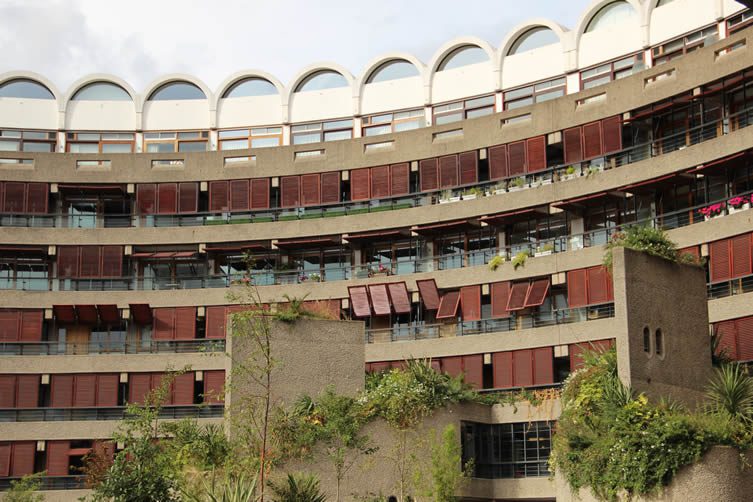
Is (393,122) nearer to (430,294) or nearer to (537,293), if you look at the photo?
(430,294)

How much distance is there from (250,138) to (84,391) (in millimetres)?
15440

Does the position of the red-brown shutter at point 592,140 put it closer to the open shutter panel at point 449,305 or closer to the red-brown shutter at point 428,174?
the red-brown shutter at point 428,174

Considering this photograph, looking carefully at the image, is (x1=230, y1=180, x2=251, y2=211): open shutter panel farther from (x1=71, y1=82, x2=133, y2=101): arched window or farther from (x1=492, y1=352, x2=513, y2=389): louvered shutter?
(x1=492, y1=352, x2=513, y2=389): louvered shutter

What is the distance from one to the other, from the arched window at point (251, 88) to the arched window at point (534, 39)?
42.1 ft

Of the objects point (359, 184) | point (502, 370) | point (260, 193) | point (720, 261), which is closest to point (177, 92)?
point (260, 193)

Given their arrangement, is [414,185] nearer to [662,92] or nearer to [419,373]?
[662,92]

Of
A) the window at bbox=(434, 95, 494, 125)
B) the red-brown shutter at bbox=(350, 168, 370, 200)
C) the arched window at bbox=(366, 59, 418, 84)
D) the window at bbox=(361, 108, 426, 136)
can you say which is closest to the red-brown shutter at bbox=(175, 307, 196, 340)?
the red-brown shutter at bbox=(350, 168, 370, 200)

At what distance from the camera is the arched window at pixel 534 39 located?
55.7m

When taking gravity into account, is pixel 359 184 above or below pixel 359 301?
above

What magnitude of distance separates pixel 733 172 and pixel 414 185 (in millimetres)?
16068

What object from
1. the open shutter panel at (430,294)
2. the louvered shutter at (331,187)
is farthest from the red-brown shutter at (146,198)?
the open shutter panel at (430,294)

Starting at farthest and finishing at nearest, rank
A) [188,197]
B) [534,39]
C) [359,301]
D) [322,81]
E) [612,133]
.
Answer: [322,81]
[188,197]
[534,39]
[359,301]
[612,133]

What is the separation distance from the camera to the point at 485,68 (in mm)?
57188

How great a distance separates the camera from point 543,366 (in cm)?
4834
